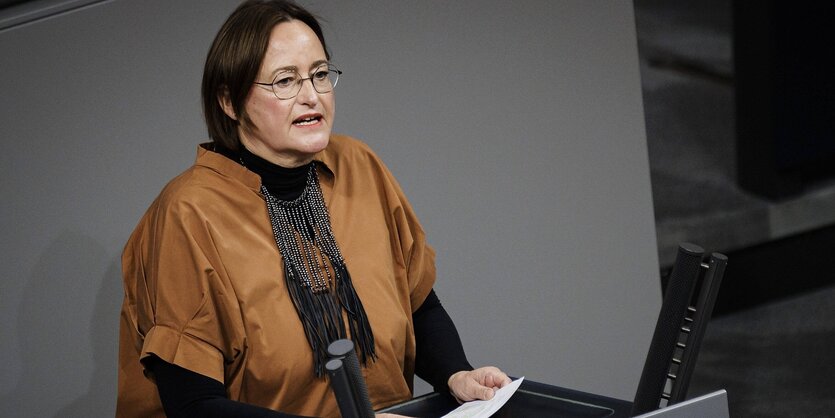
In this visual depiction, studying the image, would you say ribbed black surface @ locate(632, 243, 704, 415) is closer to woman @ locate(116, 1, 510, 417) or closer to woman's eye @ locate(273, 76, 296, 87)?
woman @ locate(116, 1, 510, 417)

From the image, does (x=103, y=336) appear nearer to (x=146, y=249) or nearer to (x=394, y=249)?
A: (x=146, y=249)

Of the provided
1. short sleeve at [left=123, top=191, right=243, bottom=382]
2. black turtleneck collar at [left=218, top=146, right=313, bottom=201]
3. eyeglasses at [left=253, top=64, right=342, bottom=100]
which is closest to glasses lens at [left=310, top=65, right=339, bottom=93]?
eyeglasses at [left=253, top=64, right=342, bottom=100]

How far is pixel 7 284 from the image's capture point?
2.29m

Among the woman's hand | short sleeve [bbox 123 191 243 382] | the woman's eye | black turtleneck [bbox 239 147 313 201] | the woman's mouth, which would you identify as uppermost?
the woman's eye

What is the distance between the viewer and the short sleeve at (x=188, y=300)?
175 cm

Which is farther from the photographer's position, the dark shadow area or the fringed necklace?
the dark shadow area

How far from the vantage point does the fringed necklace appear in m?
1.84

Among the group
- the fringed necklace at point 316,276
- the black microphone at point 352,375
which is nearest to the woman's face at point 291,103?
the fringed necklace at point 316,276

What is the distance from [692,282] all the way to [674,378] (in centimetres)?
13

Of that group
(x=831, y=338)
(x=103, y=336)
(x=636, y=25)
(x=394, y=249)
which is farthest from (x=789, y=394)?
(x=103, y=336)

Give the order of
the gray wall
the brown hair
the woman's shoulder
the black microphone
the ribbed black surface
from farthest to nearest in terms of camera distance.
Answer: the gray wall → the woman's shoulder → the brown hair → the ribbed black surface → the black microphone

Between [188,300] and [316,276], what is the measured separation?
230mm

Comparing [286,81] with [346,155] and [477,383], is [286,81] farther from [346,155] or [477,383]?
[477,383]

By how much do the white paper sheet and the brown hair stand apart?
60 centimetres
